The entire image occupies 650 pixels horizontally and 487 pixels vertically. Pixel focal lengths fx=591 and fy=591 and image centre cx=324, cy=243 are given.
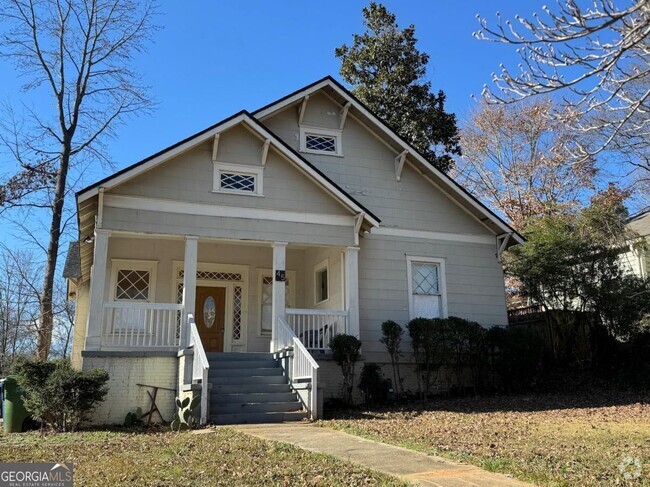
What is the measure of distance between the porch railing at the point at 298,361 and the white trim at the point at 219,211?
2.43m

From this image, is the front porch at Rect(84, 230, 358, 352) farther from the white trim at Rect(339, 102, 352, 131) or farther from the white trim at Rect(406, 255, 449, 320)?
the white trim at Rect(339, 102, 352, 131)

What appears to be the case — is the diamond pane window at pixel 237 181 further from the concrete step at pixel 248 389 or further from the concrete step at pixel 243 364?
the concrete step at pixel 248 389

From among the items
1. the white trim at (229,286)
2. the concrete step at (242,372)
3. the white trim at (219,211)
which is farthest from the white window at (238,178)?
the concrete step at (242,372)

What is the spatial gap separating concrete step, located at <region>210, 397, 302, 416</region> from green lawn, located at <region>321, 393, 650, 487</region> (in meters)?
0.93

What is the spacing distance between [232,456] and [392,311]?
842 centimetres

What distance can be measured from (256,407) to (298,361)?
1.24 metres

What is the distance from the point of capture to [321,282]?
15836 millimetres

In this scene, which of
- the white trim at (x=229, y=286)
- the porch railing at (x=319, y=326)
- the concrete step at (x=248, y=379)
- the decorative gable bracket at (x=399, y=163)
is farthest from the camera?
the decorative gable bracket at (x=399, y=163)

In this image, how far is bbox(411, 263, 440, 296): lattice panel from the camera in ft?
50.2

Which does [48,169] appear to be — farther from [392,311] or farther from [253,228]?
[392,311]

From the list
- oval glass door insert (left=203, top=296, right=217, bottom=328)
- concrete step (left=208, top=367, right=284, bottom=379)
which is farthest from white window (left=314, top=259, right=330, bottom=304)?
concrete step (left=208, top=367, right=284, bottom=379)

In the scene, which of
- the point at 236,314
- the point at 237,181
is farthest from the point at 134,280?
the point at 237,181

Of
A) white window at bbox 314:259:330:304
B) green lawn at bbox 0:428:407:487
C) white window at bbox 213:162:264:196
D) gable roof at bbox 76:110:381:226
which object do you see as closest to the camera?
green lawn at bbox 0:428:407:487

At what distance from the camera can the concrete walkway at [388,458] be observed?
539 centimetres
